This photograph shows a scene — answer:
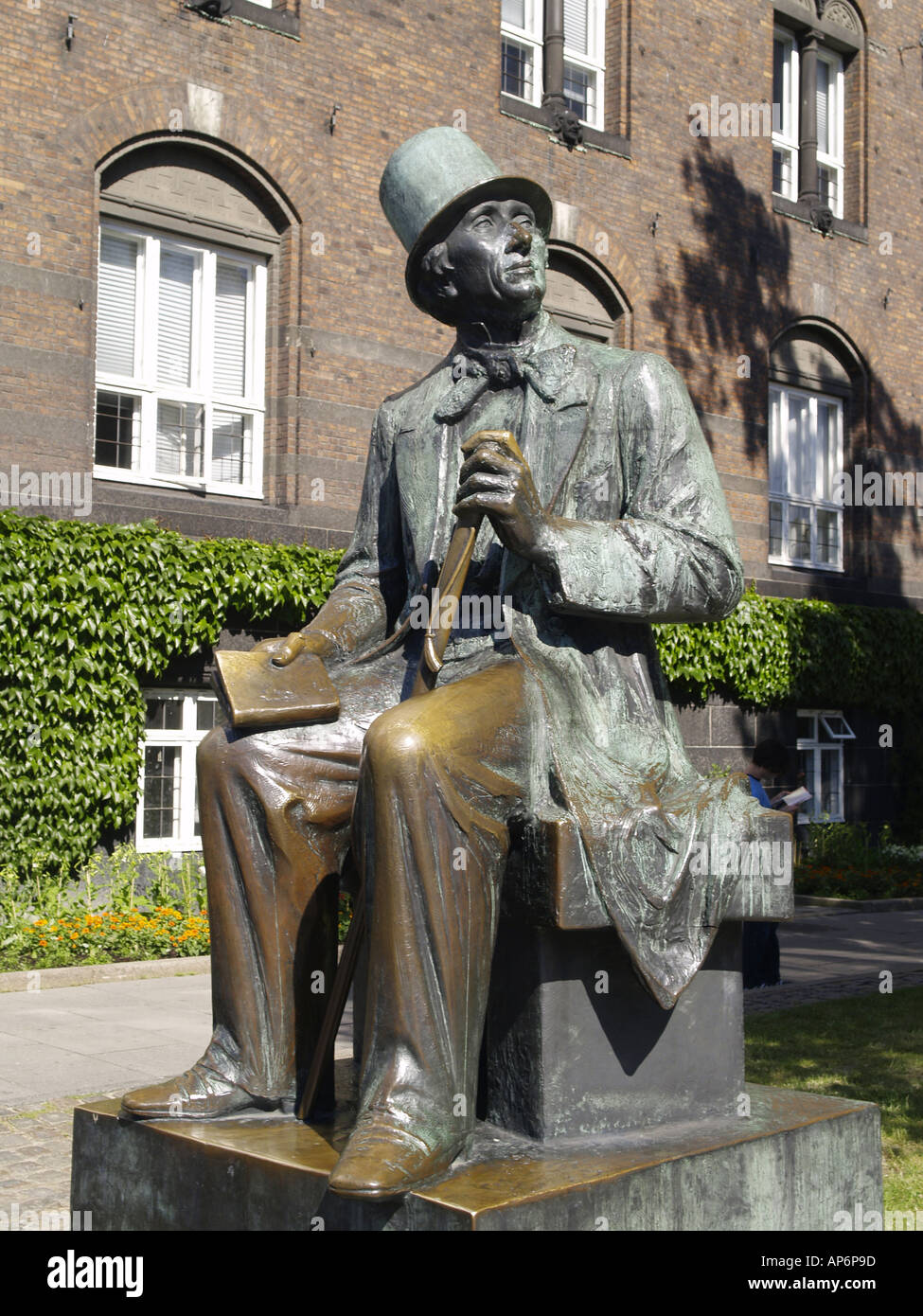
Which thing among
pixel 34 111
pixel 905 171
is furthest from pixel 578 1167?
pixel 905 171

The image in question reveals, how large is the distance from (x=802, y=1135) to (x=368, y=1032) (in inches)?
45.7

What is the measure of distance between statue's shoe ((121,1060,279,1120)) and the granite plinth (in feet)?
0.08

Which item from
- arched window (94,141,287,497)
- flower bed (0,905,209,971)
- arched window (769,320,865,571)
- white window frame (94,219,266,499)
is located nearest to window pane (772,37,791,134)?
arched window (769,320,865,571)

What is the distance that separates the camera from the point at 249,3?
1521 cm

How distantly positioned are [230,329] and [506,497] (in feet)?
40.7

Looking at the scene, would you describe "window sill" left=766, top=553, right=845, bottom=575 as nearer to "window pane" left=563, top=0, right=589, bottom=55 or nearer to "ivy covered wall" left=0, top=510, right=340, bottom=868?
"window pane" left=563, top=0, right=589, bottom=55

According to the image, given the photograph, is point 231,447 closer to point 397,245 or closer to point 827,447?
point 397,245

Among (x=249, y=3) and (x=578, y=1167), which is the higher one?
(x=249, y=3)

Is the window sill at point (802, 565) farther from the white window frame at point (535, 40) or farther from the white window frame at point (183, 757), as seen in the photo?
the white window frame at point (183, 757)

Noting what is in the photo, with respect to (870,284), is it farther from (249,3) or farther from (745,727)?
(249,3)

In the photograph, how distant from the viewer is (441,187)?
4.16 m

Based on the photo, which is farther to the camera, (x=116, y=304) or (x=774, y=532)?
(x=774, y=532)

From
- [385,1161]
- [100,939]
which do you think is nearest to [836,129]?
[100,939]
